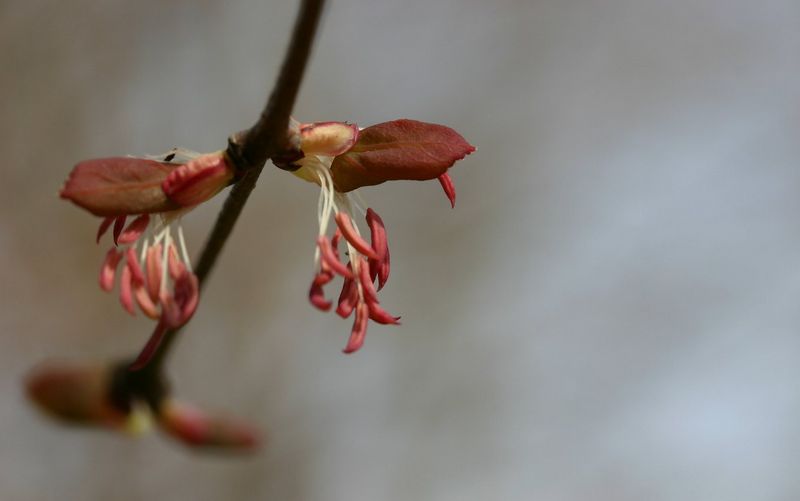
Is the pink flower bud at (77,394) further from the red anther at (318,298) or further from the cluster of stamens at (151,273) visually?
the red anther at (318,298)

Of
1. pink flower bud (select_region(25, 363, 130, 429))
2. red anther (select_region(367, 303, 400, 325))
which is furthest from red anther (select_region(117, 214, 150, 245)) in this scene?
pink flower bud (select_region(25, 363, 130, 429))

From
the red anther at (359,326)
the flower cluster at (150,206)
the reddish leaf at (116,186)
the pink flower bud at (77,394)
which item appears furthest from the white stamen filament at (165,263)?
the pink flower bud at (77,394)

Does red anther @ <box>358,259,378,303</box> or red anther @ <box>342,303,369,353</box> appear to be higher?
red anther @ <box>358,259,378,303</box>

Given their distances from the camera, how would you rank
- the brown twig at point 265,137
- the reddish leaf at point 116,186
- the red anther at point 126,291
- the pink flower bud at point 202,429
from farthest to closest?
the pink flower bud at point 202,429, the red anther at point 126,291, the reddish leaf at point 116,186, the brown twig at point 265,137

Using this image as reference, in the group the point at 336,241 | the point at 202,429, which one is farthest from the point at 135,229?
the point at 202,429

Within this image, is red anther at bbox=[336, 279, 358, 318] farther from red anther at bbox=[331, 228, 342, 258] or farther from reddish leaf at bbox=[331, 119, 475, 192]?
reddish leaf at bbox=[331, 119, 475, 192]

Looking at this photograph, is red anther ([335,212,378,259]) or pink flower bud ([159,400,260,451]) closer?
red anther ([335,212,378,259])

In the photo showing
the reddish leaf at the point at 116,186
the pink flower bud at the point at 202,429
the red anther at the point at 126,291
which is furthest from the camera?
the pink flower bud at the point at 202,429
